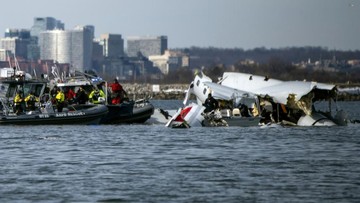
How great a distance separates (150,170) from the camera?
Result: 32.4m

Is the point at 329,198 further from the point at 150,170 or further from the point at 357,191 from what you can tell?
the point at 150,170

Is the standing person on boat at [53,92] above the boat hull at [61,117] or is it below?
above

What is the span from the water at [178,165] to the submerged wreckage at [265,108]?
9.53 ft

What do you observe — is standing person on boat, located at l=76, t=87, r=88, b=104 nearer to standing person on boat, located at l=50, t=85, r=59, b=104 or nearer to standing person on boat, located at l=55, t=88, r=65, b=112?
standing person on boat, located at l=50, t=85, r=59, b=104

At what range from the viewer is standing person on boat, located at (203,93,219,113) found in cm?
5466

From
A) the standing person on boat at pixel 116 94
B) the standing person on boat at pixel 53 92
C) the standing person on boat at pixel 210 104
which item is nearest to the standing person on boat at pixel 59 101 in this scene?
the standing person on boat at pixel 53 92

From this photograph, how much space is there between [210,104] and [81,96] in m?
5.92

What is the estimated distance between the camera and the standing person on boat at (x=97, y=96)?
5500 centimetres

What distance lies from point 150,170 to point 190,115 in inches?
847

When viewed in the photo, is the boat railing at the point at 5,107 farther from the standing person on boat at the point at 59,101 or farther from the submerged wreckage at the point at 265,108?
the submerged wreckage at the point at 265,108

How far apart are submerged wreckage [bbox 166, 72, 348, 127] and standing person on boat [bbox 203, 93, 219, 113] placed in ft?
0.70

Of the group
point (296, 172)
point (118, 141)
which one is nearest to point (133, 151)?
point (118, 141)

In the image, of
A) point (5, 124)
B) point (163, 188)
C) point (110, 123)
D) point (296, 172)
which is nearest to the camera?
point (163, 188)

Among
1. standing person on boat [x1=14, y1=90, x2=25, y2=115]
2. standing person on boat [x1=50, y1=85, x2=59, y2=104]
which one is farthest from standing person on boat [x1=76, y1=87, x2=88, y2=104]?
standing person on boat [x1=14, y1=90, x2=25, y2=115]
